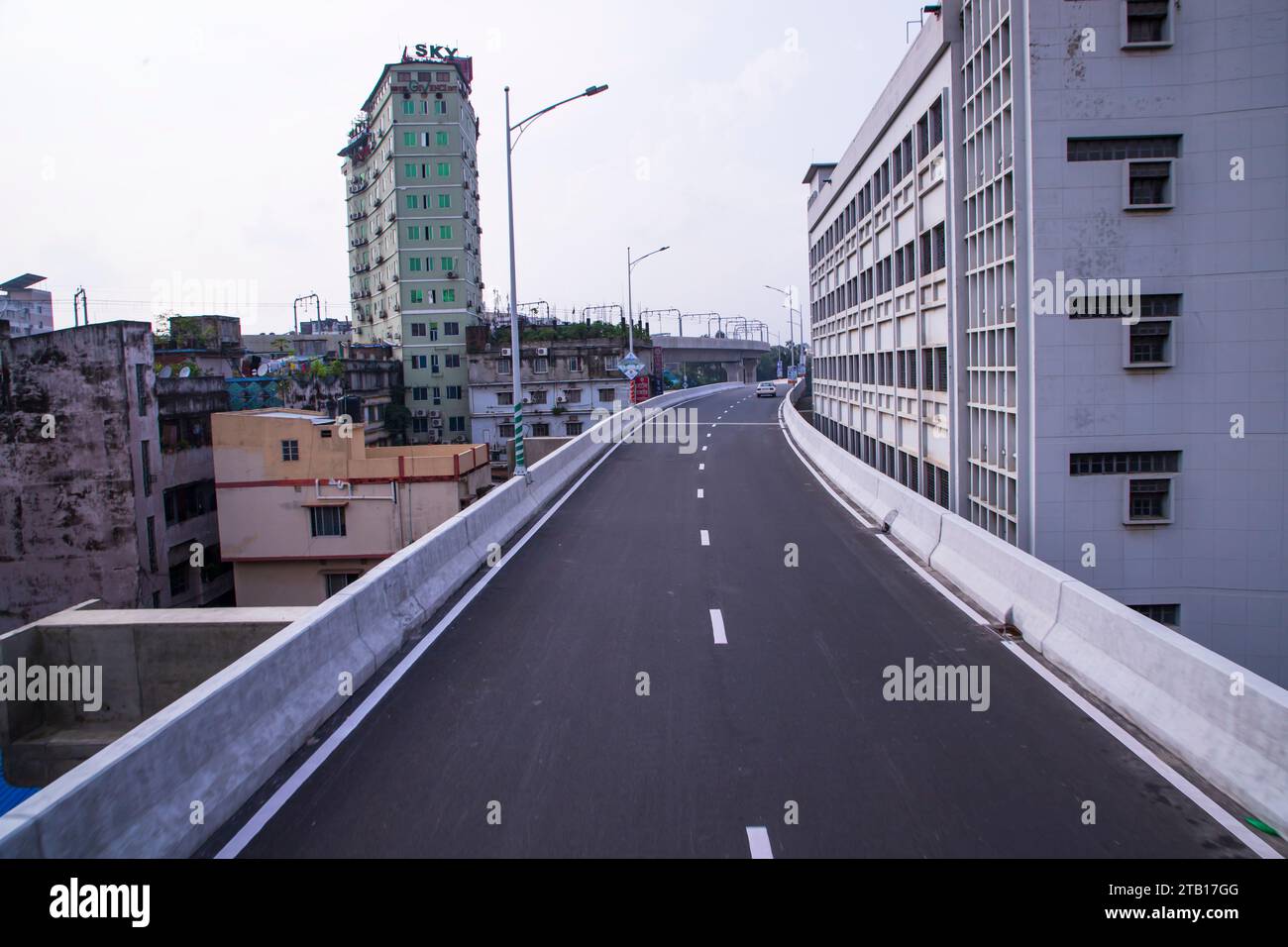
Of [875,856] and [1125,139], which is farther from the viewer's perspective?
[1125,139]

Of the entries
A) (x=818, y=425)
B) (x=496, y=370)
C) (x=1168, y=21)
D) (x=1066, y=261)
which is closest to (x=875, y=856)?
(x=1066, y=261)

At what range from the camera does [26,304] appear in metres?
68.7


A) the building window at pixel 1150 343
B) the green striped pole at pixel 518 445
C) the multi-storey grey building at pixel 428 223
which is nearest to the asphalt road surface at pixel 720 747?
the building window at pixel 1150 343

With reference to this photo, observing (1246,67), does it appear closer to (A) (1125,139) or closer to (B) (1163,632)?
(A) (1125,139)

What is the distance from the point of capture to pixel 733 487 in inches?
1016

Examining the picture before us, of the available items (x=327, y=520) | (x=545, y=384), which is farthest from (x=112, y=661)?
(x=545, y=384)

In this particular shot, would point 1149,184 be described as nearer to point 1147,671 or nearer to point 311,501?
point 1147,671

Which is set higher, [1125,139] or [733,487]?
[1125,139]

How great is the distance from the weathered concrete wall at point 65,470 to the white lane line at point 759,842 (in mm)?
38145

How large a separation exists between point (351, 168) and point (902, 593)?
98501 millimetres

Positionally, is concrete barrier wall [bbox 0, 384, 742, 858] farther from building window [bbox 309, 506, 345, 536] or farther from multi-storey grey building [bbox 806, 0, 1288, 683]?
building window [bbox 309, 506, 345, 536]

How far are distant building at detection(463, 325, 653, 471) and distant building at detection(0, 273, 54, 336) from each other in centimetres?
2846

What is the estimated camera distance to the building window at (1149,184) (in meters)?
17.5

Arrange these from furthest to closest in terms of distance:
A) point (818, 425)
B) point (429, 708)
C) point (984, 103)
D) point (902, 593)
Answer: point (818, 425), point (984, 103), point (902, 593), point (429, 708)
